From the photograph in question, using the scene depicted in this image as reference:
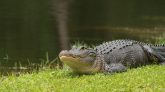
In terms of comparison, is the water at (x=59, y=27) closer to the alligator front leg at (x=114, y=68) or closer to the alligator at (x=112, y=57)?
the alligator at (x=112, y=57)

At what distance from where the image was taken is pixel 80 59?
8.81 metres

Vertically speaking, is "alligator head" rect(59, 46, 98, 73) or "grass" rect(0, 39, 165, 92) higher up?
"alligator head" rect(59, 46, 98, 73)

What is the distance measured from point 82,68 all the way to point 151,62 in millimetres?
1555

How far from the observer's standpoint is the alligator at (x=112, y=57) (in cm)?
879

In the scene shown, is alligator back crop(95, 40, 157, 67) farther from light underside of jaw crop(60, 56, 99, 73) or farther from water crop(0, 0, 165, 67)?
water crop(0, 0, 165, 67)

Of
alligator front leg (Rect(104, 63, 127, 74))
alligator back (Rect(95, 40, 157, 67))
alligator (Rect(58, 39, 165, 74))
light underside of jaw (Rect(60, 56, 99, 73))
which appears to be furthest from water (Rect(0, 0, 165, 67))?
alligator front leg (Rect(104, 63, 127, 74))

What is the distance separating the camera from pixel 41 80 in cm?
872

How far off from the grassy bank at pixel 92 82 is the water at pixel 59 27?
Answer: 432cm

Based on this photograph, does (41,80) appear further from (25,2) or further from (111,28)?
(25,2)


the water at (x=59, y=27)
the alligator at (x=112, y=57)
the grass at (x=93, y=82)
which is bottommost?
the water at (x=59, y=27)

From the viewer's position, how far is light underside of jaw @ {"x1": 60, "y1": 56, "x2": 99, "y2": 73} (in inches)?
341

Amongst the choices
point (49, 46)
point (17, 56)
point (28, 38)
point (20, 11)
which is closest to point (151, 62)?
point (17, 56)

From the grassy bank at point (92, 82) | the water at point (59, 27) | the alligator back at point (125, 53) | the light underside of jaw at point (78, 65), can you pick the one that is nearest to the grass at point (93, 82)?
the grassy bank at point (92, 82)

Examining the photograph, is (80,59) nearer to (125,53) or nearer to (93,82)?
(93,82)
